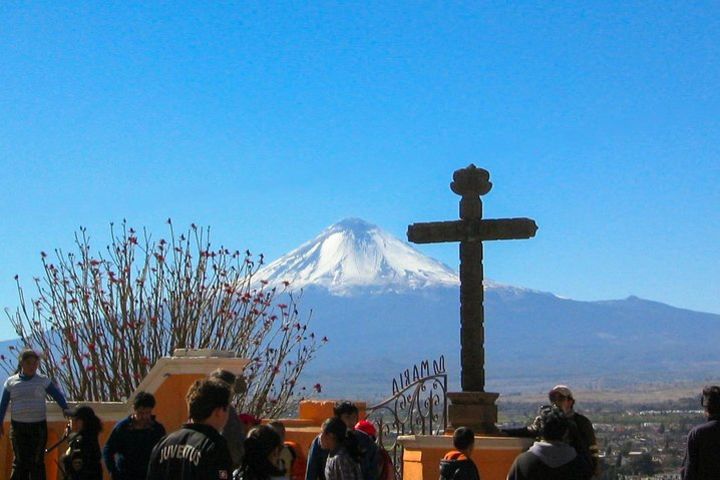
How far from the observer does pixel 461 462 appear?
8680mm

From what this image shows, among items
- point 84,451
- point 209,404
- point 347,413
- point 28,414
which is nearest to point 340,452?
point 347,413

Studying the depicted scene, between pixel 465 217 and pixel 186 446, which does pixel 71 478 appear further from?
pixel 465 217

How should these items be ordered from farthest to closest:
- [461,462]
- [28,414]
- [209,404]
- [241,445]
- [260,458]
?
[28,414]
[241,445]
[461,462]
[260,458]
[209,404]

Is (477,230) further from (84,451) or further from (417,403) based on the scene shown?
(84,451)

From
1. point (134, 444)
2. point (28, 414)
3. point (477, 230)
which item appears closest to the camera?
point (134, 444)

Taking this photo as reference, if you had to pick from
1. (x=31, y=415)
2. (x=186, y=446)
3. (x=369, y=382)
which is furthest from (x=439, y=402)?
(x=369, y=382)

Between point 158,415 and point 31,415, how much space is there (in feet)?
3.71

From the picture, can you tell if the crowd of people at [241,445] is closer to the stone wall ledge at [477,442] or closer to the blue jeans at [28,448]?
the blue jeans at [28,448]

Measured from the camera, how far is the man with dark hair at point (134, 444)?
881 centimetres

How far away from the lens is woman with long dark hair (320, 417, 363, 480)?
8516 mm

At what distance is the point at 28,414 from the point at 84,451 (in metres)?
1.85

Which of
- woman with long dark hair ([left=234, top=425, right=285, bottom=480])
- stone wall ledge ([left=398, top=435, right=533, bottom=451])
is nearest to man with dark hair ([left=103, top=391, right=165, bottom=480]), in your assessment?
woman with long dark hair ([left=234, top=425, right=285, bottom=480])

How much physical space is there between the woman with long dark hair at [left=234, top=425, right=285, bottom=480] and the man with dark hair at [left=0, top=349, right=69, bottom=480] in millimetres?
4524

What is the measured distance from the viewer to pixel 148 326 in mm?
15375
